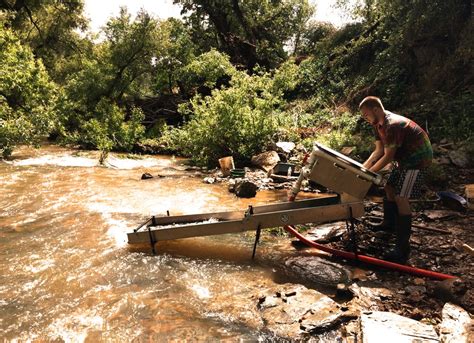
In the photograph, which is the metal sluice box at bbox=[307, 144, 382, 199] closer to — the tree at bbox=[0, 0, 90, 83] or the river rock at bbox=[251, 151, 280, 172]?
the river rock at bbox=[251, 151, 280, 172]

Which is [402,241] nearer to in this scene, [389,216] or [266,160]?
[389,216]

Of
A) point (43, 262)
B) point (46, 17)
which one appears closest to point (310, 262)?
point (43, 262)

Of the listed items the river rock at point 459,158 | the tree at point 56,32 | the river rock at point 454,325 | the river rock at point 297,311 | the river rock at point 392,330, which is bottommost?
the river rock at point 297,311

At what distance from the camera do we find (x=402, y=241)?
4.16 m

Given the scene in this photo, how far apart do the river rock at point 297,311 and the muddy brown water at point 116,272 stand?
0.62 ft

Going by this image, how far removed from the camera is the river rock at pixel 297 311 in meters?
3.08

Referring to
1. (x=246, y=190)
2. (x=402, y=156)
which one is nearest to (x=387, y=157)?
(x=402, y=156)

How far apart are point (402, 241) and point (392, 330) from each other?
67.2 inches

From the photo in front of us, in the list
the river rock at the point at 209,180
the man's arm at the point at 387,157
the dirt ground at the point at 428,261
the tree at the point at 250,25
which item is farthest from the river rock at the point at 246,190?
the tree at the point at 250,25

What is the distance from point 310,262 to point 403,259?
1056 mm

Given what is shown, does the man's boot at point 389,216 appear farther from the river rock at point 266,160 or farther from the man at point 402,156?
the river rock at point 266,160

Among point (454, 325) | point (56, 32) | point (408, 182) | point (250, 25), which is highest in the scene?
point (250, 25)

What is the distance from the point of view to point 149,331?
3238mm

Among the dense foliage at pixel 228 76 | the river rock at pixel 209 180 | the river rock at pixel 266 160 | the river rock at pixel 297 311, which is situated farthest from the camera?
the dense foliage at pixel 228 76
